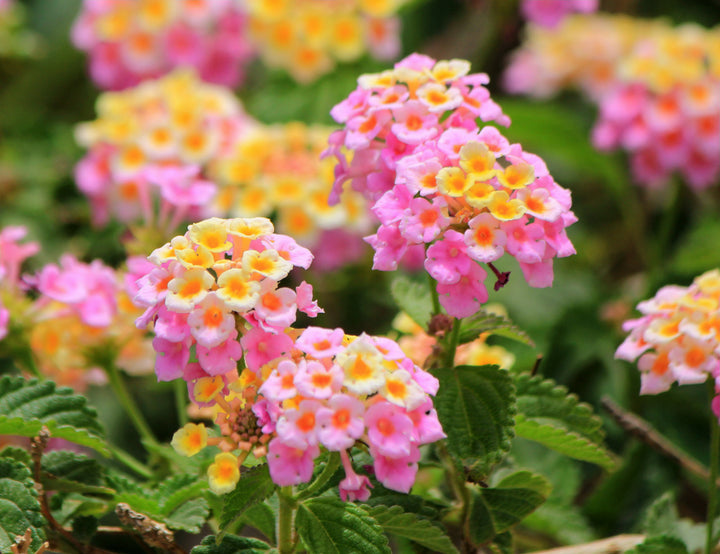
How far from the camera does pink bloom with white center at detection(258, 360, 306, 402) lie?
586 millimetres

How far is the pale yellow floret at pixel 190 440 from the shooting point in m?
0.65

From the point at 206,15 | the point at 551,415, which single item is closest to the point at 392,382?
the point at 551,415

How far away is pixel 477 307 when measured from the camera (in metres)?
0.68

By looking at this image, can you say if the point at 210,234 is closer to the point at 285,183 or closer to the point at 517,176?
the point at 517,176

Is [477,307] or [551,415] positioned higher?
[477,307]

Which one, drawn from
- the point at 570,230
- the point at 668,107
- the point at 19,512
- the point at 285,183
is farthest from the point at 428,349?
the point at 570,230

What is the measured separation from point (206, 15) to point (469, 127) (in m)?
0.97

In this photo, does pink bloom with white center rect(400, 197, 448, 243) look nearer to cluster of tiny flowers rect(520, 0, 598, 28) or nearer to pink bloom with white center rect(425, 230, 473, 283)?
pink bloom with white center rect(425, 230, 473, 283)

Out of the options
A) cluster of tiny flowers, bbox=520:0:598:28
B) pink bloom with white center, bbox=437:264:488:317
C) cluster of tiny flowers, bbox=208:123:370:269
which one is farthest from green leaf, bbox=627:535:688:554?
cluster of tiny flowers, bbox=520:0:598:28

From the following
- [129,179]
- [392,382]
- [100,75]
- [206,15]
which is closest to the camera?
[392,382]

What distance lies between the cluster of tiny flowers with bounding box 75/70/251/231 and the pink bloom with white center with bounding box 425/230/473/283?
59cm

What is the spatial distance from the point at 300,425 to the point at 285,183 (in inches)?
29.2

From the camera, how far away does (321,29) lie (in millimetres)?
1596

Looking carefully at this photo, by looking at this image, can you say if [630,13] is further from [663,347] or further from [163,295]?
[163,295]
